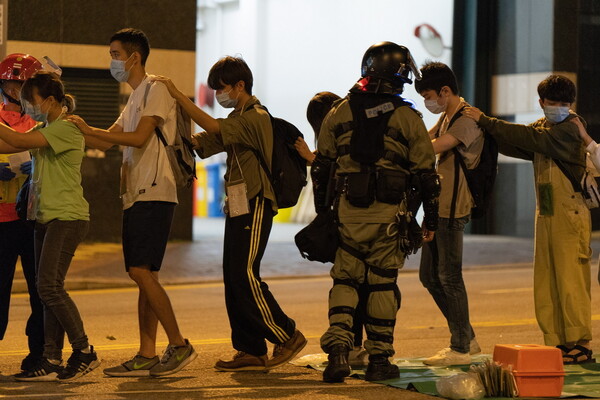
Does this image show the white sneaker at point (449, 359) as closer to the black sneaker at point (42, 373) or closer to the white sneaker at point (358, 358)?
the white sneaker at point (358, 358)

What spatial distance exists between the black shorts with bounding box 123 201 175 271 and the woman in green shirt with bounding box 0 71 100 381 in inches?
11.0

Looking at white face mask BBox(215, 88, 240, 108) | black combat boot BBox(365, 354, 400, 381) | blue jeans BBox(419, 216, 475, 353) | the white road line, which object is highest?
white face mask BBox(215, 88, 240, 108)

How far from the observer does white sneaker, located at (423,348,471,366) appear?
27.2 feet

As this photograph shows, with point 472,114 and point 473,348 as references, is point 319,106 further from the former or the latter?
point 473,348

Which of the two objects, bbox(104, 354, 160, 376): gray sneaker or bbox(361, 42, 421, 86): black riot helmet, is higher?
bbox(361, 42, 421, 86): black riot helmet

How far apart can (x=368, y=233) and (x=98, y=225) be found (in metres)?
13.4

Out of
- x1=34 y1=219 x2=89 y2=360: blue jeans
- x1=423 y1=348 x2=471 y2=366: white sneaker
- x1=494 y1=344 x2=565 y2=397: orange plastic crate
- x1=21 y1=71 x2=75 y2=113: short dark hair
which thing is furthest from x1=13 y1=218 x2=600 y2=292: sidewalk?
x1=494 y1=344 x2=565 y2=397: orange plastic crate

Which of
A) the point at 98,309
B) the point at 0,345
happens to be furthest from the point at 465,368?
the point at 98,309

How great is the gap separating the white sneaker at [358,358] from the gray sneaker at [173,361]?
1.09m

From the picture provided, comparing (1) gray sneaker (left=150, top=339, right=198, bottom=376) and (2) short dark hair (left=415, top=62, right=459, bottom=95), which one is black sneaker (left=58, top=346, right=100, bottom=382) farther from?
(2) short dark hair (left=415, top=62, right=459, bottom=95)

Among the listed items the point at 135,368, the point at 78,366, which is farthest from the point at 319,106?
the point at 78,366

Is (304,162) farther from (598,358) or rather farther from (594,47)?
(594,47)

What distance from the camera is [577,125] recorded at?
835cm

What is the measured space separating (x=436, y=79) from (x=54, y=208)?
8.93 feet
